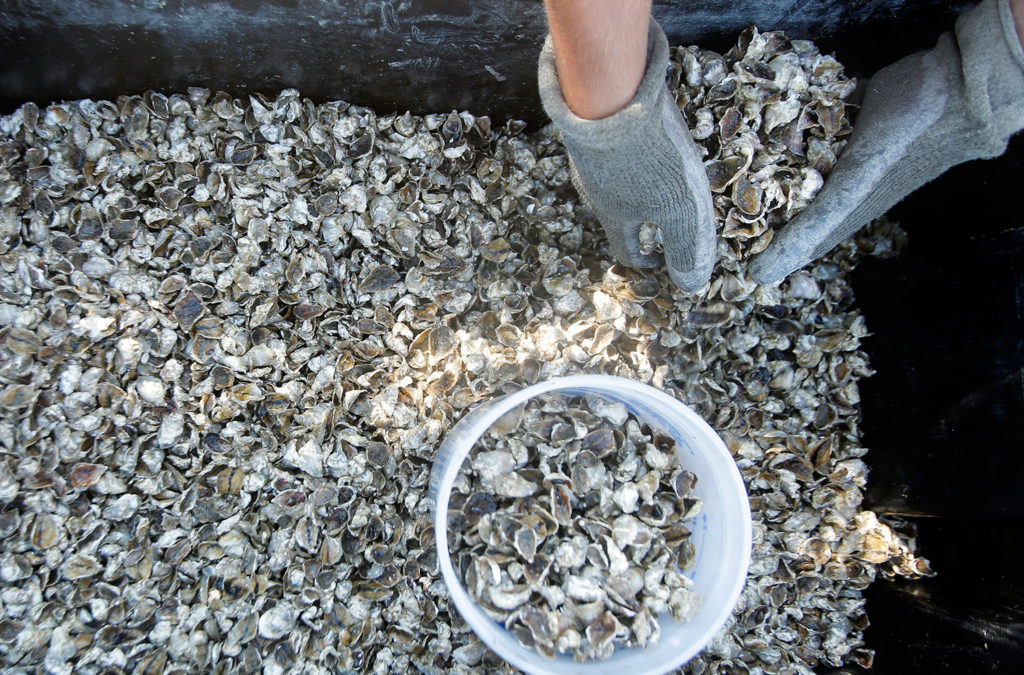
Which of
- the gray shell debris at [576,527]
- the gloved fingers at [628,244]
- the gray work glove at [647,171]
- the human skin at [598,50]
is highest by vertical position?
the human skin at [598,50]

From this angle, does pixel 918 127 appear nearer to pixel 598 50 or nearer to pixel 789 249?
pixel 789 249

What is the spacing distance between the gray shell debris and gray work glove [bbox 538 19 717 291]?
0.95 ft

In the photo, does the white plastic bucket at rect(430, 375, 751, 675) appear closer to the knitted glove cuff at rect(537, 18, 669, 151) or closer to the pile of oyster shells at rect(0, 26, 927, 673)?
the pile of oyster shells at rect(0, 26, 927, 673)

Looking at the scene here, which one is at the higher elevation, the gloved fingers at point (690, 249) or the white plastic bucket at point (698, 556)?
the gloved fingers at point (690, 249)

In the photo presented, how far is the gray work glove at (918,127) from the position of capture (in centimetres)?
101

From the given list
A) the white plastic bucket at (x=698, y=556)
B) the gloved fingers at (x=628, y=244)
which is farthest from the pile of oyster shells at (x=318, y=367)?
the white plastic bucket at (x=698, y=556)

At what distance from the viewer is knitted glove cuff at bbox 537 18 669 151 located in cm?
94

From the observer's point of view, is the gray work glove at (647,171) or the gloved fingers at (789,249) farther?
the gloved fingers at (789,249)

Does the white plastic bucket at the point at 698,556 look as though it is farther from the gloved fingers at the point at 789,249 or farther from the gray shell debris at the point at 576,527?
the gloved fingers at the point at 789,249

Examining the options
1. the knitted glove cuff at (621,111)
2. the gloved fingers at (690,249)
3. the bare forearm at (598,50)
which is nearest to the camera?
the bare forearm at (598,50)

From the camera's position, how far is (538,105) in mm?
1354

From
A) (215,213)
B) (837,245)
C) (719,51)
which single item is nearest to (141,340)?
(215,213)

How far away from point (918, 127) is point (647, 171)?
0.46 m

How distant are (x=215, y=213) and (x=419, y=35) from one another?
1.61 ft
